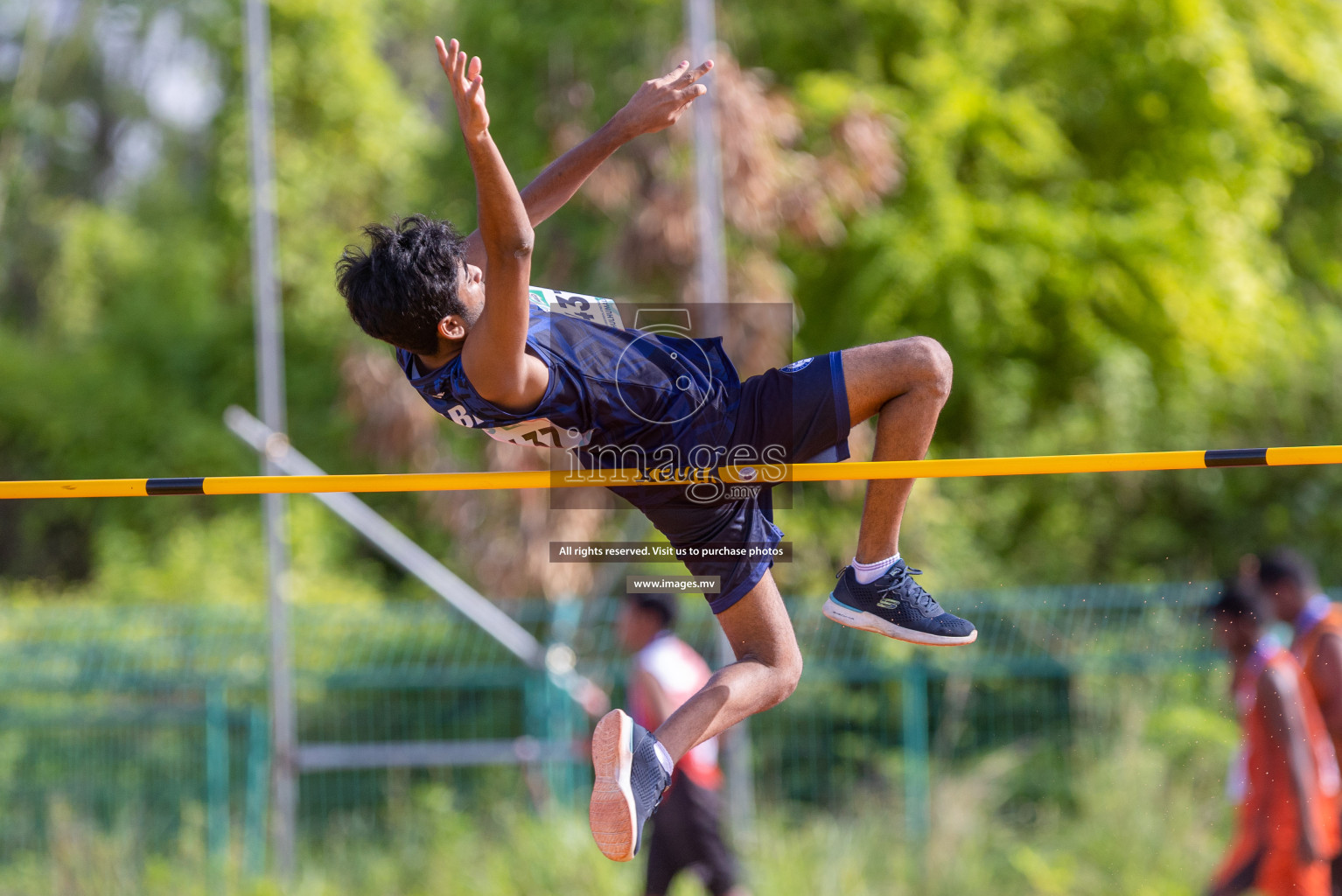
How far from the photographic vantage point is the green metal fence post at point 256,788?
8055 mm

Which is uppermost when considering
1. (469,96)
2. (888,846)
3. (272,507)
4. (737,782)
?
(469,96)

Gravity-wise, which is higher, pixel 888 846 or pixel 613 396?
pixel 613 396

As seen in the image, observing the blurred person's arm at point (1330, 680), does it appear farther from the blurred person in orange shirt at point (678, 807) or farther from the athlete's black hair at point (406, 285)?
the athlete's black hair at point (406, 285)

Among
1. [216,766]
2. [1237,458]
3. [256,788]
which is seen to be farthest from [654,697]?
[216,766]

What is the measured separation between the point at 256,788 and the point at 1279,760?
5.92m

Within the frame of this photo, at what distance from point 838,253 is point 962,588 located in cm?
340

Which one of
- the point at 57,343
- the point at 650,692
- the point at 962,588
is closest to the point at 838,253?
the point at 962,588

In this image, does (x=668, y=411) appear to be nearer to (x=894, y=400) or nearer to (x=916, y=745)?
(x=894, y=400)

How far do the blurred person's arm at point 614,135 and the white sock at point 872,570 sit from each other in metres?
1.44

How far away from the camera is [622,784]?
3.54m

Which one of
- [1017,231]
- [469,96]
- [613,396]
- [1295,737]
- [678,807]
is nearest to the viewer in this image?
[469,96]

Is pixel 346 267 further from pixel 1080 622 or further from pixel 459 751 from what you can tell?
pixel 1080 622

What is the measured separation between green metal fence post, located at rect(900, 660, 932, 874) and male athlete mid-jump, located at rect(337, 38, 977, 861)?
152 inches

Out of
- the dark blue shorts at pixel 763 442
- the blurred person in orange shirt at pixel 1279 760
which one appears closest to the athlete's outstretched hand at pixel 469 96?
the dark blue shorts at pixel 763 442
